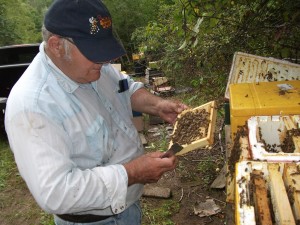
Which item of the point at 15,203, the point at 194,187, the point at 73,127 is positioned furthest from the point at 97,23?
the point at 15,203

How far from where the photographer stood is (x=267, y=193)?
4.45 ft

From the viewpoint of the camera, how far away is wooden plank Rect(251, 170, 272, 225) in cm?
119

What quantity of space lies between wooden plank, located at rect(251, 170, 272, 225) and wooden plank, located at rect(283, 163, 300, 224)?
3.8 inches

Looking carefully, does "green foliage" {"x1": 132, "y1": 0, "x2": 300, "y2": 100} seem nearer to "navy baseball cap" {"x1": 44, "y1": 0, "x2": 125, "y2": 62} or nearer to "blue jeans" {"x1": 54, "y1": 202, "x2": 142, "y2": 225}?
"navy baseball cap" {"x1": 44, "y1": 0, "x2": 125, "y2": 62}

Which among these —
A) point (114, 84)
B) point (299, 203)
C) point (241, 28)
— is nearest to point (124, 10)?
point (241, 28)

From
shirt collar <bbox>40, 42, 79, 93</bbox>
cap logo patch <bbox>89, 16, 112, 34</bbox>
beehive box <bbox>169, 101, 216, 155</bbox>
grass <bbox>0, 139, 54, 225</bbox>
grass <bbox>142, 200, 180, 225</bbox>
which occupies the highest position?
cap logo patch <bbox>89, 16, 112, 34</bbox>

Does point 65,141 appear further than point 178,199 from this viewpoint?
No

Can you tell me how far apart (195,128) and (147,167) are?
0.74 metres

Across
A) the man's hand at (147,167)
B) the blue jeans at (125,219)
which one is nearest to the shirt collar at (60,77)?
the man's hand at (147,167)

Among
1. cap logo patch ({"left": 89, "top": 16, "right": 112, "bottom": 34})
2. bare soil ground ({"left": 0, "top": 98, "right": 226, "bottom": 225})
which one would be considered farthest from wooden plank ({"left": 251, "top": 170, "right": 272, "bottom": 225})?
bare soil ground ({"left": 0, "top": 98, "right": 226, "bottom": 225})

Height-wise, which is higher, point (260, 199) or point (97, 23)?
point (97, 23)

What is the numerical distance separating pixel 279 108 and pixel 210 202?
2.33 meters

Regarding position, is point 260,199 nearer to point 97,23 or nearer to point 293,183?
point 293,183

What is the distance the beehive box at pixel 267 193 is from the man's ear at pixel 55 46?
1112mm
